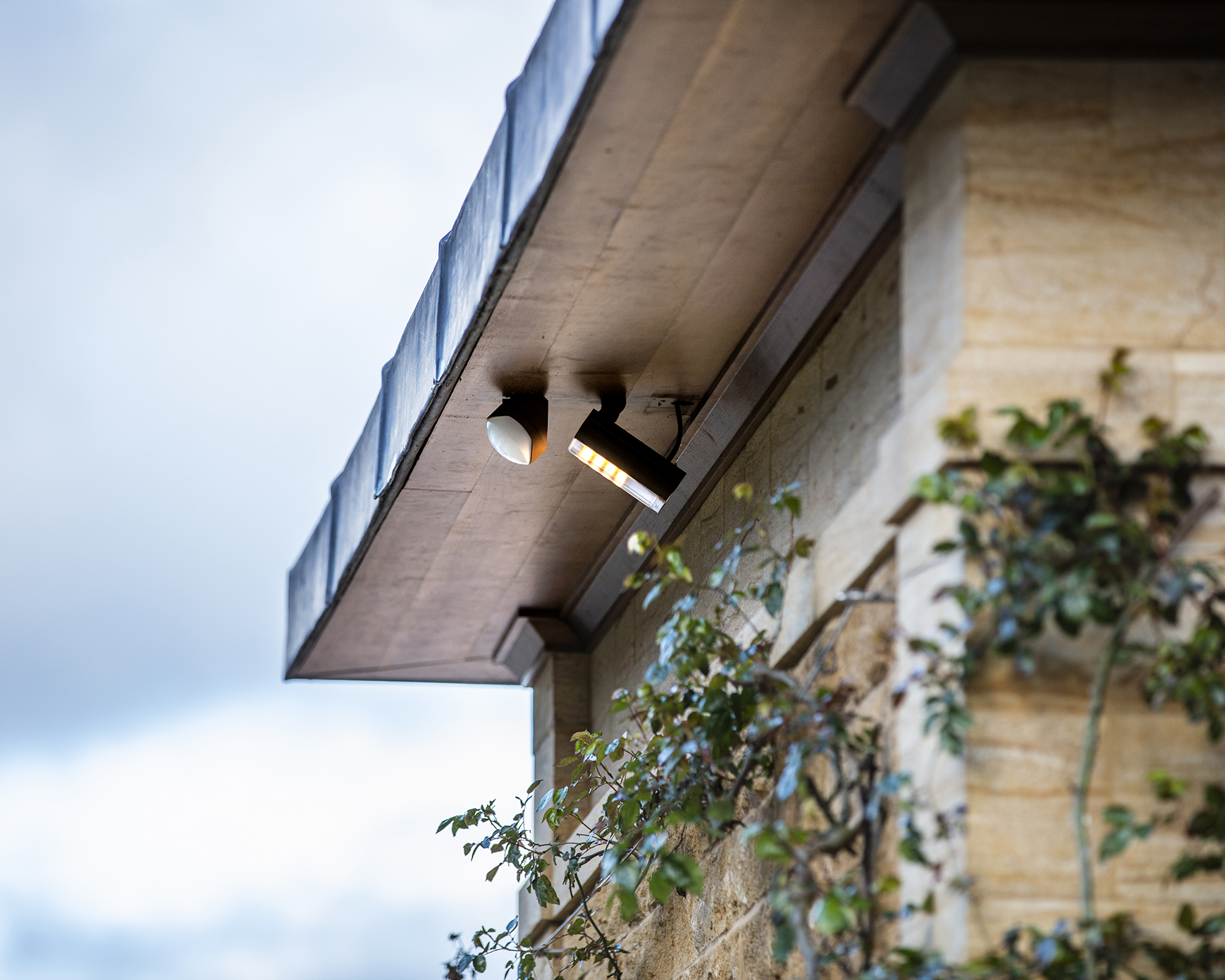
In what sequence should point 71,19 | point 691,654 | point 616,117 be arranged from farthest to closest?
1. point 71,19
2. point 691,654
3. point 616,117

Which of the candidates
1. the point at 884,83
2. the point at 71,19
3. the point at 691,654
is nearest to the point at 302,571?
the point at 691,654

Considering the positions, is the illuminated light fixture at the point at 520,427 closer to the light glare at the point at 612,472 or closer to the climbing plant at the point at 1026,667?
the light glare at the point at 612,472

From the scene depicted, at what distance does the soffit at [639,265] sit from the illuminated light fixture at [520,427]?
0.06m

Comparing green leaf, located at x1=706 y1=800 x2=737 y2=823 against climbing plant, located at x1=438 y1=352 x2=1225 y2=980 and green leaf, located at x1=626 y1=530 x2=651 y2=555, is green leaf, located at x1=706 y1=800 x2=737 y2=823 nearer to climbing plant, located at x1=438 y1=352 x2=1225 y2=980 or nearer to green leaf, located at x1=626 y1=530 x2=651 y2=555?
climbing plant, located at x1=438 y1=352 x2=1225 y2=980

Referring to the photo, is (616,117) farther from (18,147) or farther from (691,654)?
(18,147)

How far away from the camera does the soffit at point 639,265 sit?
3.31 meters

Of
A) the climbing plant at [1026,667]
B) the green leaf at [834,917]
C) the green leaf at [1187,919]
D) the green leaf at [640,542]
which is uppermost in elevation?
the green leaf at [640,542]

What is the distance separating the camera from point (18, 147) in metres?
15.6

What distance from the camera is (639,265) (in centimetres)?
403

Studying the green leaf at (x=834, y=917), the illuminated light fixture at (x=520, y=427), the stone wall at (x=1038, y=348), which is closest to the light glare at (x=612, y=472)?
the illuminated light fixture at (x=520, y=427)

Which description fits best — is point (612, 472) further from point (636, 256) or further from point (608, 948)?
point (608, 948)

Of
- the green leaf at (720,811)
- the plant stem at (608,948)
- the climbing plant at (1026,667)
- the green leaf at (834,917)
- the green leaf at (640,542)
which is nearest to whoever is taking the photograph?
the climbing plant at (1026,667)

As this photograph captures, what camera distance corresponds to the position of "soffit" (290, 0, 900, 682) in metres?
3.31

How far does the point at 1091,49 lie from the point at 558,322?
1.48 metres
